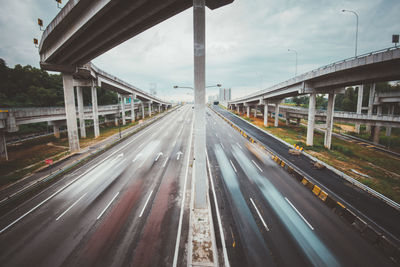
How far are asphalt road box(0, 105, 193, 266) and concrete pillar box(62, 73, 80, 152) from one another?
9.54 meters

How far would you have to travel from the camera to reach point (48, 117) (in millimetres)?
30688

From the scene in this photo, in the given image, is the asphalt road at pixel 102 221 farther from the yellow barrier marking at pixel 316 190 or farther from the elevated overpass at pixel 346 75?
the elevated overpass at pixel 346 75

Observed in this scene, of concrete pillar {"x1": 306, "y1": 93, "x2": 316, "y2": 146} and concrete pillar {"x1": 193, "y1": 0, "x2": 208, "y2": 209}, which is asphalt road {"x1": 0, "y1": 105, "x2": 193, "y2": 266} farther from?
concrete pillar {"x1": 306, "y1": 93, "x2": 316, "y2": 146}

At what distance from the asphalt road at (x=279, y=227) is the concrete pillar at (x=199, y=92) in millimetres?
2160

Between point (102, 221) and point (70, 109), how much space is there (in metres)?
22.5

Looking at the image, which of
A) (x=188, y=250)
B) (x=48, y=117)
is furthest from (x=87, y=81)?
(x=188, y=250)

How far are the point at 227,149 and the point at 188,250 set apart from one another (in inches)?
708

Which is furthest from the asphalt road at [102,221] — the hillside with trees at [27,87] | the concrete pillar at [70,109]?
the hillside with trees at [27,87]

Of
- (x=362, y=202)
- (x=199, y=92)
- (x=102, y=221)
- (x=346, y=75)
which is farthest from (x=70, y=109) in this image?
(x=346, y=75)

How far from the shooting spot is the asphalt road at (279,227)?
25.2 feet

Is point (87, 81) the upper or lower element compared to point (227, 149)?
upper

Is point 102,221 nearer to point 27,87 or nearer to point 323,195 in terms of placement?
point 323,195

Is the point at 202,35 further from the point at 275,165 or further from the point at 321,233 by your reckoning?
the point at 275,165

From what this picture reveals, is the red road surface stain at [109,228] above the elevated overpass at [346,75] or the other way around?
the other way around
